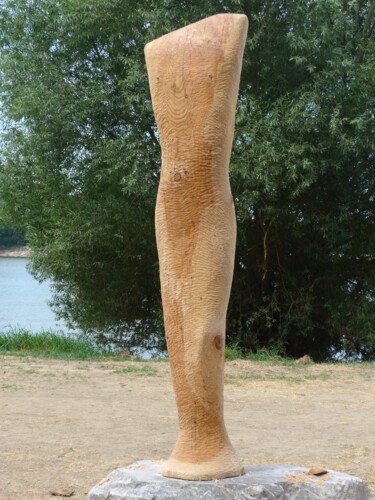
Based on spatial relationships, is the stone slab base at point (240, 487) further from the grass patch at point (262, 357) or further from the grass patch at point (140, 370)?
the grass patch at point (262, 357)

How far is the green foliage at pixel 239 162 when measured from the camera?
1123 cm

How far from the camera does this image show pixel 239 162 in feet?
36.1

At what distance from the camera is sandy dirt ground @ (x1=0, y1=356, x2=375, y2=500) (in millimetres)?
5945

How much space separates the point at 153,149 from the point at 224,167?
27.8 feet

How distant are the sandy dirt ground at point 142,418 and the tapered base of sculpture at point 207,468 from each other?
4.87 ft

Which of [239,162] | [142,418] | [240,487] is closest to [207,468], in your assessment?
[240,487]

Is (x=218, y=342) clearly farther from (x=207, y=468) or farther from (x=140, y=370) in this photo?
(x=140, y=370)

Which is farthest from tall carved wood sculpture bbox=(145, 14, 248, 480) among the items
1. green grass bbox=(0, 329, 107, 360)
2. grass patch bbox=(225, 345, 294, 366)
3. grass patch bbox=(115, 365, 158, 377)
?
green grass bbox=(0, 329, 107, 360)

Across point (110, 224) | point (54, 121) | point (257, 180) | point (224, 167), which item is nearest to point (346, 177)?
point (257, 180)

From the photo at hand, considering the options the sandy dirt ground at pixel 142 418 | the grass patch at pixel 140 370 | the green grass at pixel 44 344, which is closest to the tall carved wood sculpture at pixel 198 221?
the sandy dirt ground at pixel 142 418

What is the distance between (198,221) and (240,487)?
1.35 metres

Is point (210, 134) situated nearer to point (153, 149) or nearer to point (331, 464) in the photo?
point (331, 464)

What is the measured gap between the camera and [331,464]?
19.5ft

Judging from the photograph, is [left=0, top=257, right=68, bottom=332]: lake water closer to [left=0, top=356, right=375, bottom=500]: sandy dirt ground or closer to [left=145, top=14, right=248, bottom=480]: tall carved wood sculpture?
[left=0, top=356, right=375, bottom=500]: sandy dirt ground
